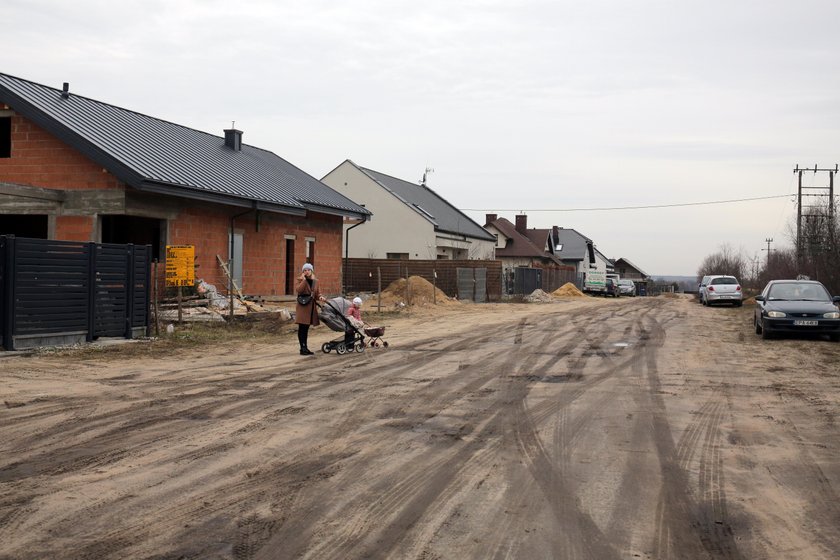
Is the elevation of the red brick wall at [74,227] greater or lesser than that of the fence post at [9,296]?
greater

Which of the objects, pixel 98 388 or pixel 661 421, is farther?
pixel 98 388

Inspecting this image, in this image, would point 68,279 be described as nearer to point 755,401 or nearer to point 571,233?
point 755,401

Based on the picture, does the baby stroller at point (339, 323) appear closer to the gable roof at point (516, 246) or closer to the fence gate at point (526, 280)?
the fence gate at point (526, 280)

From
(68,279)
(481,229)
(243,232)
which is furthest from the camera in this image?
(481,229)

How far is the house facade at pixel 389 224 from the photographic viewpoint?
4800 centimetres

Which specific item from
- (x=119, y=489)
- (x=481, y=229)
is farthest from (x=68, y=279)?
(x=481, y=229)

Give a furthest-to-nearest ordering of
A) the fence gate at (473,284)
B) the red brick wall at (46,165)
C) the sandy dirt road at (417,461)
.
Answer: the fence gate at (473,284) → the red brick wall at (46,165) → the sandy dirt road at (417,461)

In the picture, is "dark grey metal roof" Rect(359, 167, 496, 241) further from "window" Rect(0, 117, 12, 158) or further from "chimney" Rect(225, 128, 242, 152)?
"window" Rect(0, 117, 12, 158)

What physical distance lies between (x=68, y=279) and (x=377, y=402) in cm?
812

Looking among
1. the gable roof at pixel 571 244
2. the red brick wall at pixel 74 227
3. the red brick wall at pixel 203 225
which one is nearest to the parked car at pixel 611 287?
the gable roof at pixel 571 244

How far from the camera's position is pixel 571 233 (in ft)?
326

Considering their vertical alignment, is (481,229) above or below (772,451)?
above

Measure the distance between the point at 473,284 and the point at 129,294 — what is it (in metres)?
25.0

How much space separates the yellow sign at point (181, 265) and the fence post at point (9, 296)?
294 inches
